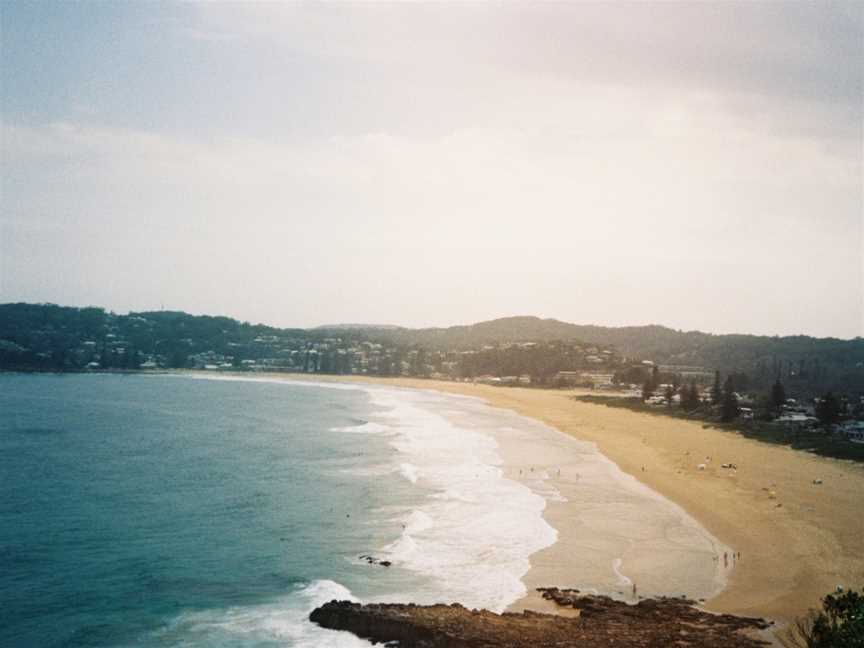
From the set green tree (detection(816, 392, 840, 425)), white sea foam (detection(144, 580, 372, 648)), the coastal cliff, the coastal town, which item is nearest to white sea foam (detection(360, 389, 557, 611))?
the coastal cliff

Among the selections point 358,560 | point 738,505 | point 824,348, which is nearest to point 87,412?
point 358,560

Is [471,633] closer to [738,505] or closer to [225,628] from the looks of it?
[225,628]

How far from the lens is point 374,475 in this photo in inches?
1624

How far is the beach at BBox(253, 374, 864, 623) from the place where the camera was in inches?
894

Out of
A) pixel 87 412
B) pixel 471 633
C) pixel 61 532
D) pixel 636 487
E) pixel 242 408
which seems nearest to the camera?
pixel 471 633

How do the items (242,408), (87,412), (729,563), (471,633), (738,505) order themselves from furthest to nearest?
(242,408) < (87,412) < (738,505) < (729,563) < (471,633)

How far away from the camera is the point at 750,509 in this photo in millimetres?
33250

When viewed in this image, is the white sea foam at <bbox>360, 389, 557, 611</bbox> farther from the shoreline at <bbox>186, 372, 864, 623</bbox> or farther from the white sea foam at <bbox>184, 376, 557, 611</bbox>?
the shoreline at <bbox>186, 372, 864, 623</bbox>

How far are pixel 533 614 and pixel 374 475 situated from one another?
22.4 m

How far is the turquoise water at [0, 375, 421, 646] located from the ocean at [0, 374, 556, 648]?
0.29 feet

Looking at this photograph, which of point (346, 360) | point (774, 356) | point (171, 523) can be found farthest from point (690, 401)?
point (346, 360)

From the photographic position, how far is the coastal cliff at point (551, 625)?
17219 mm

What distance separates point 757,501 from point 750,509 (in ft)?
6.51

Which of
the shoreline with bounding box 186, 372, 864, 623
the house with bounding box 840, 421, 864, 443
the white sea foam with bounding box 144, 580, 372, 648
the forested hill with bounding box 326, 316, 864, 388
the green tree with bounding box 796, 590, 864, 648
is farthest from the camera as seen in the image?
the forested hill with bounding box 326, 316, 864, 388
